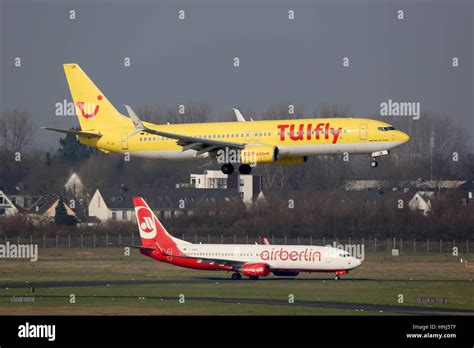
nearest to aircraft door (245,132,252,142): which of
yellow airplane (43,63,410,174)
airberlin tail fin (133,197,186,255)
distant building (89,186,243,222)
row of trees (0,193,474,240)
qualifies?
yellow airplane (43,63,410,174)

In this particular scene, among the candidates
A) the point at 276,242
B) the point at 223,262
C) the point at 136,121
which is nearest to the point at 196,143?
the point at 136,121

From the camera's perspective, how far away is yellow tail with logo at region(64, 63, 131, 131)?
3270 inches

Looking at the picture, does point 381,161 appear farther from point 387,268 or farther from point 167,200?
point 387,268

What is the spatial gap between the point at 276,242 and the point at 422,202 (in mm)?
17947

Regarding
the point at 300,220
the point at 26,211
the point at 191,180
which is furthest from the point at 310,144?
the point at 191,180

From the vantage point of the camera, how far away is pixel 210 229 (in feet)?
336

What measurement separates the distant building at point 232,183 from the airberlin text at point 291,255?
88.6 ft

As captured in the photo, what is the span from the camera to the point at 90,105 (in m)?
84.9

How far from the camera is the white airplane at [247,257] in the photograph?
82.4 meters

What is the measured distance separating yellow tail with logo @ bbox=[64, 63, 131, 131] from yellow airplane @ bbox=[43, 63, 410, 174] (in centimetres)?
19

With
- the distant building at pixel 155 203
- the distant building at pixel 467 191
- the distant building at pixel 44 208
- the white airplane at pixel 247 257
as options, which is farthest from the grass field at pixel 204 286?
the distant building at pixel 467 191

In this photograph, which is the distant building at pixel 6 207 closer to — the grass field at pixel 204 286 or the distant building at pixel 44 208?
the distant building at pixel 44 208

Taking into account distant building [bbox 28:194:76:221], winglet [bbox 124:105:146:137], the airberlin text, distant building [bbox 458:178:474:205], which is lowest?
the airberlin text

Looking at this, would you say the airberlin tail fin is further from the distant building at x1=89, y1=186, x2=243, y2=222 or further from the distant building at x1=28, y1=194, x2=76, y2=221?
the distant building at x1=89, y1=186, x2=243, y2=222
